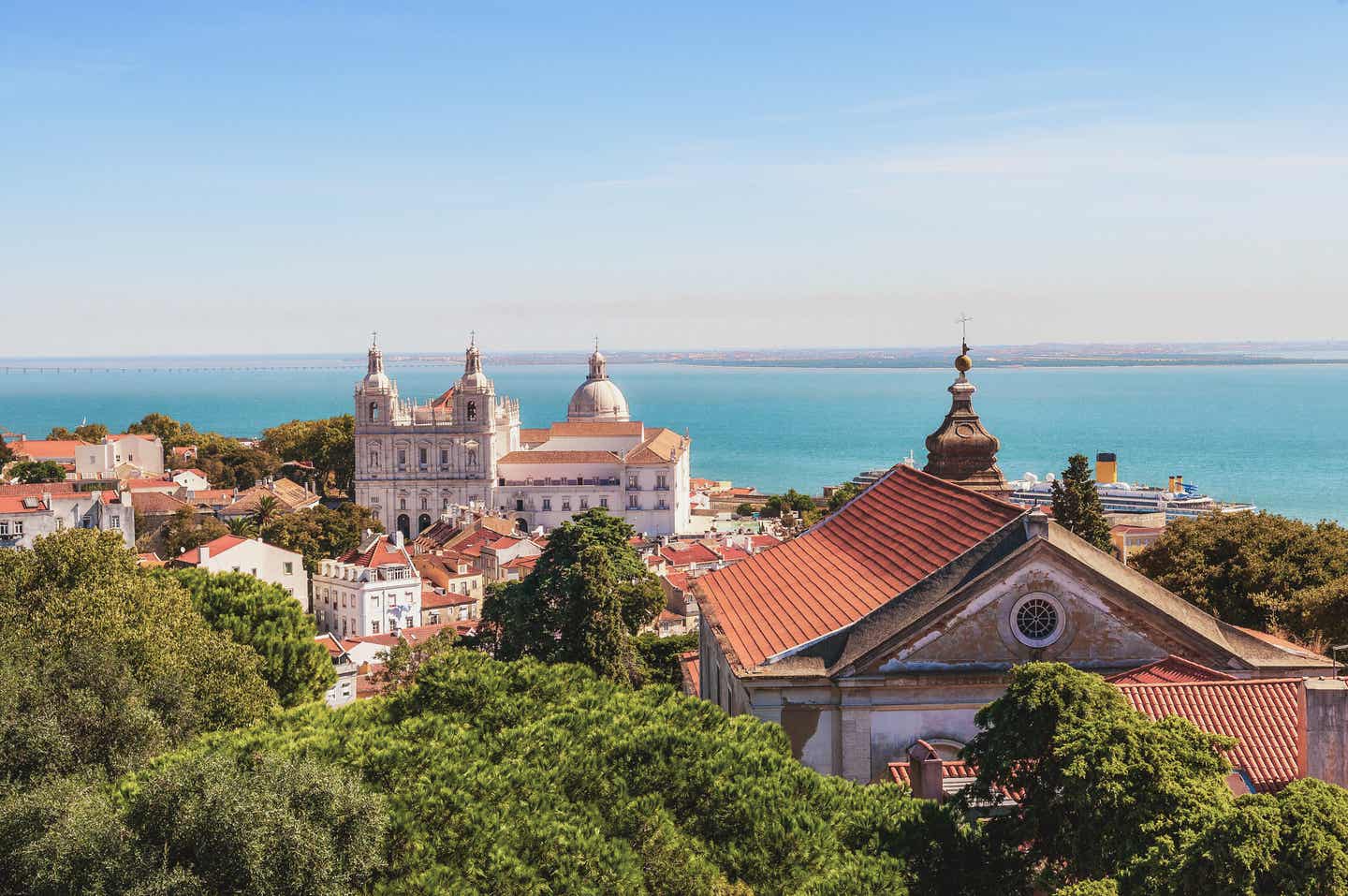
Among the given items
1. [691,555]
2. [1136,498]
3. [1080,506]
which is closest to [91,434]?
[691,555]

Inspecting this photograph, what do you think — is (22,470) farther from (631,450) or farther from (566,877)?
(566,877)

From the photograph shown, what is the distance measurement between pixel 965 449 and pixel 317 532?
49619 millimetres

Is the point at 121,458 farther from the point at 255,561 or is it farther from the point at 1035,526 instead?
the point at 1035,526

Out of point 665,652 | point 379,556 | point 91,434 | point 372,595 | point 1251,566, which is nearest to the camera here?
point 1251,566

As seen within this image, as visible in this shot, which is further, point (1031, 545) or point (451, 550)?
point (451, 550)

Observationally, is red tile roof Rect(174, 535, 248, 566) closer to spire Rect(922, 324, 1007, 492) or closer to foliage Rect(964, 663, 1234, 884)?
spire Rect(922, 324, 1007, 492)

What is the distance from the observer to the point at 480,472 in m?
92.2

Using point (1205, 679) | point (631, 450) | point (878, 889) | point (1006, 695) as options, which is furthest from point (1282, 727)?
point (631, 450)

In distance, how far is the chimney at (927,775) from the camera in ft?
41.7

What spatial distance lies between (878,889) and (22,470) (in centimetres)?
8125

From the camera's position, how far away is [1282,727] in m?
12.3

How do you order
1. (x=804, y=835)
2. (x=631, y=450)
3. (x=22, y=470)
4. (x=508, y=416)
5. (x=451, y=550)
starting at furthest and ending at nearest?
(x=508, y=416) → (x=631, y=450) → (x=22, y=470) → (x=451, y=550) → (x=804, y=835)

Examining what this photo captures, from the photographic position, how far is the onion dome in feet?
75.1

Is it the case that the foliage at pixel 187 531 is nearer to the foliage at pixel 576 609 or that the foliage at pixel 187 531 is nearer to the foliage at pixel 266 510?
the foliage at pixel 266 510
